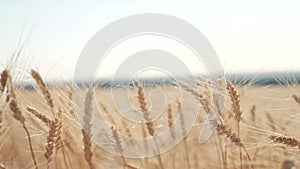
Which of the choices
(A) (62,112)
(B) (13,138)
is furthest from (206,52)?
(B) (13,138)

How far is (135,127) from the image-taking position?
2.43m

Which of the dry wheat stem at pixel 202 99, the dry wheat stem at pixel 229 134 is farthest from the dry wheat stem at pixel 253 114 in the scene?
the dry wheat stem at pixel 229 134

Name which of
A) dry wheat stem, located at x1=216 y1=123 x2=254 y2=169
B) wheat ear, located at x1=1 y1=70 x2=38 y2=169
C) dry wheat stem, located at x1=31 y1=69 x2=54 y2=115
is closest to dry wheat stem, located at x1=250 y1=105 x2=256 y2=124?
dry wheat stem, located at x1=216 y1=123 x2=254 y2=169

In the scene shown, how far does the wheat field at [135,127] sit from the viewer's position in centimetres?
175

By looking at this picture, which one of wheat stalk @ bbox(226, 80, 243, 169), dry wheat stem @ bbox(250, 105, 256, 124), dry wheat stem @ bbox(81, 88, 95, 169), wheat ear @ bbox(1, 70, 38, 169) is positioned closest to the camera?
wheat ear @ bbox(1, 70, 38, 169)

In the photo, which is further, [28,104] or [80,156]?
[80,156]

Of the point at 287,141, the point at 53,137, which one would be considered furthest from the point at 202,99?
the point at 53,137

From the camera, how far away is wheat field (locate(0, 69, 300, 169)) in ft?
5.74

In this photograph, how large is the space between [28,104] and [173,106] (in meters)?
0.91

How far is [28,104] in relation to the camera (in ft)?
6.71

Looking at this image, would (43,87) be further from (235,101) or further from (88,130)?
(235,101)

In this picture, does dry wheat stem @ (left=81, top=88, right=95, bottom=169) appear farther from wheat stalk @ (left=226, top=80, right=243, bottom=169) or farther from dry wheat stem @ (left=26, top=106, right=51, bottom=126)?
wheat stalk @ (left=226, top=80, right=243, bottom=169)

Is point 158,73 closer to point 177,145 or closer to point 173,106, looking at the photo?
point 173,106

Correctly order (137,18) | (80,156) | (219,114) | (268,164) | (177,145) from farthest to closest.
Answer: (137,18)
(177,145)
(80,156)
(268,164)
(219,114)
